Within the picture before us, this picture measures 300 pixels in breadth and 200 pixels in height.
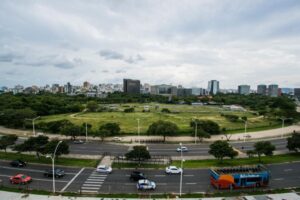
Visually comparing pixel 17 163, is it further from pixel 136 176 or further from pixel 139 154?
pixel 136 176

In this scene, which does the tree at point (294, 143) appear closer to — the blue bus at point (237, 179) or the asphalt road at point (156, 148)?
the asphalt road at point (156, 148)

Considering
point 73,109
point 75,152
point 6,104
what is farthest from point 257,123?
point 6,104

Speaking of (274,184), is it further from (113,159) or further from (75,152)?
(75,152)

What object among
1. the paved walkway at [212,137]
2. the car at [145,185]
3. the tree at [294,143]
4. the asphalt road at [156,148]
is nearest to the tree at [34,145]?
the asphalt road at [156,148]


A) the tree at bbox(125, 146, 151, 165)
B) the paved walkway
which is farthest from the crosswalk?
the paved walkway

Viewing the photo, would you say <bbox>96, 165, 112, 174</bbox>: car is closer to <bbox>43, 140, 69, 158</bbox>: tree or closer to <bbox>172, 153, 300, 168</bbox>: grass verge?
<bbox>43, 140, 69, 158</bbox>: tree

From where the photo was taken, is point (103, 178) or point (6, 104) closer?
point (103, 178)

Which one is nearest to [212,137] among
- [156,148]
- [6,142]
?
[156,148]
